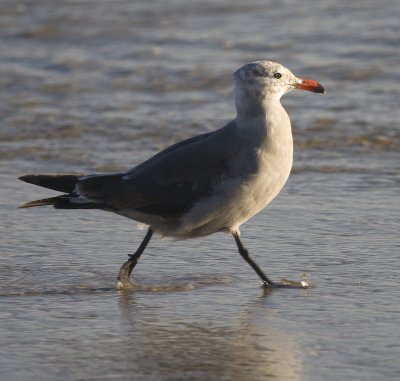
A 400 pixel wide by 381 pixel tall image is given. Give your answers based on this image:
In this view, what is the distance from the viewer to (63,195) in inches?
236

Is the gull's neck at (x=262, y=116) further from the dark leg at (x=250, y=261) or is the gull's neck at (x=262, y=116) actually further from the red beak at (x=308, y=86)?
the dark leg at (x=250, y=261)

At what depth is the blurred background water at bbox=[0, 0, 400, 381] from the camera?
475 cm

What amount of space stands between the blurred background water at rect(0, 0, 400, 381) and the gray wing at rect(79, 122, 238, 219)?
0.36 meters

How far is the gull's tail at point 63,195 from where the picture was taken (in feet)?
19.4

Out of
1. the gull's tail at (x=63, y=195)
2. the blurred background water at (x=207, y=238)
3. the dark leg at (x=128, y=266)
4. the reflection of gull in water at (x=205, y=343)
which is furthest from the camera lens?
the gull's tail at (x=63, y=195)

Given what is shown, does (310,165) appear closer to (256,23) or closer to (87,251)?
(87,251)

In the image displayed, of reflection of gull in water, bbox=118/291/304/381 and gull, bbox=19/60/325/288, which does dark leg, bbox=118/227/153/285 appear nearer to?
gull, bbox=19/60/325/288

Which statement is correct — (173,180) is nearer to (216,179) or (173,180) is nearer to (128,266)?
(216,179)

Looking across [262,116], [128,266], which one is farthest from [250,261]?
[262,116]

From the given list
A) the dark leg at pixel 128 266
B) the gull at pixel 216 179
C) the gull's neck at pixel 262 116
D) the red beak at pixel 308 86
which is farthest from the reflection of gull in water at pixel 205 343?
the red beak at pixel 308 86

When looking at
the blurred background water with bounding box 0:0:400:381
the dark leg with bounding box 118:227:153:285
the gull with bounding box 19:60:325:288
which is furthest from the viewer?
the dark leg with bounding box 118:227:153:285

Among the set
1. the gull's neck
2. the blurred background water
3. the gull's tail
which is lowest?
the blurred background water

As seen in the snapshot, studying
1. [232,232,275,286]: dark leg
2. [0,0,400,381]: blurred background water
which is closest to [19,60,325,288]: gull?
[232,232,275,286]: dark leg

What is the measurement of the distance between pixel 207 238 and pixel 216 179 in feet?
3.23
